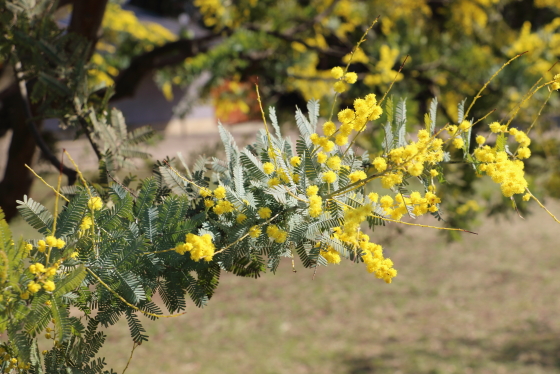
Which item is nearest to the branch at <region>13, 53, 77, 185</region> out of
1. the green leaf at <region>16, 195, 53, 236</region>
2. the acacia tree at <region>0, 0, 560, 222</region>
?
the acacia tree at <region>0, 0, 560, 222</region>

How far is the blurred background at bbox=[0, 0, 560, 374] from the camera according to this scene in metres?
3.20

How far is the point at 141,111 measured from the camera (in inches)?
574

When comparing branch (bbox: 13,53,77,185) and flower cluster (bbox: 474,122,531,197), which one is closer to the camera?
flower cluster (bbox: 474,122,531,197)

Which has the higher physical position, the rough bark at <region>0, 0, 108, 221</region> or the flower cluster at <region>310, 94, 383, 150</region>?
the rough bark at <region>0, 0, 108, 221</region>

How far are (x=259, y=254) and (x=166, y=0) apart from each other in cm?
1734

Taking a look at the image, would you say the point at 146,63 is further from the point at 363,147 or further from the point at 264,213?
the point at 264,213

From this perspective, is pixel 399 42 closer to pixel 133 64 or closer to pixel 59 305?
pixel 133 64

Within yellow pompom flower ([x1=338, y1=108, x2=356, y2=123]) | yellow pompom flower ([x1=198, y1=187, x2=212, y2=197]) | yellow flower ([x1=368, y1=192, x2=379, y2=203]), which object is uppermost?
yellow pompom flower ([x1=338, y1=108, x2=356, y2=123])

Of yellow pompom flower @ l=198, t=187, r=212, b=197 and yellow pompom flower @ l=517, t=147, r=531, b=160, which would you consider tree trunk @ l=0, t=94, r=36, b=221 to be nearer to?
yellow pompom flower @ l=198, t=187, r=212, b=197

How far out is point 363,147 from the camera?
9.14 ft

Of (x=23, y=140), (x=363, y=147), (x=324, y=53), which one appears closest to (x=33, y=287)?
(x=23, y=140)

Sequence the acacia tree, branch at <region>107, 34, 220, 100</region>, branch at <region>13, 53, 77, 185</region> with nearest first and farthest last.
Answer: branch at <region>13, 53, 77, 185</region>, the acacia tree, branch at <region>107, 34, 220, 100</region>

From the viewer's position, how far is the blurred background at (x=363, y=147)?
10.5 ft

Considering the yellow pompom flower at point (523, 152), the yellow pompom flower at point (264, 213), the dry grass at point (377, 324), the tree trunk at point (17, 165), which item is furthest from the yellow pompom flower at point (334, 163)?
the dry grass at point (377, 324)
